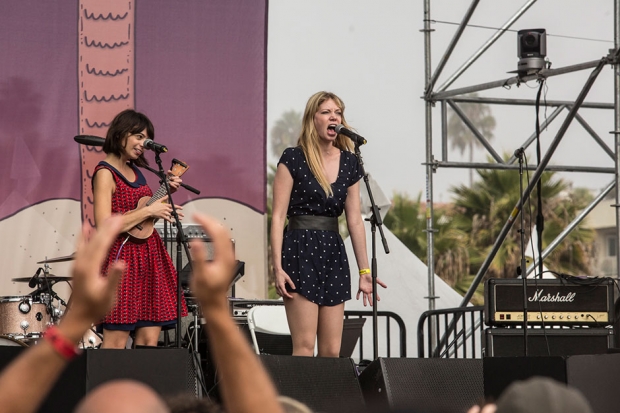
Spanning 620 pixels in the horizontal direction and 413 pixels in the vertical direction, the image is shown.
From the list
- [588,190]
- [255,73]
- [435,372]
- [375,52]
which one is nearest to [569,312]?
[435,372]

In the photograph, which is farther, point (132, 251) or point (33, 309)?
point (33, 309)

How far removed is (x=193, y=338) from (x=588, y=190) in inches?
1351

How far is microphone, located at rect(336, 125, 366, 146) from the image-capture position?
5.07m

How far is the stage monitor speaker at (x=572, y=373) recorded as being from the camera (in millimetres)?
4312

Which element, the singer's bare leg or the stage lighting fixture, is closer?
the singer's bare leg

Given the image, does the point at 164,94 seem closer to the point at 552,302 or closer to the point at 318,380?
the point at 552,302

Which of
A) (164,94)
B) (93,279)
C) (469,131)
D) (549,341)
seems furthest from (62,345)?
(469,131)

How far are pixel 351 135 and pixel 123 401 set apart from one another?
3.79m

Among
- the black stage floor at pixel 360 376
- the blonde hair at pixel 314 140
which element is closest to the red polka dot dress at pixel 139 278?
the black stage floor at pixel 360 376

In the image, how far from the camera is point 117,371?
4141 mm

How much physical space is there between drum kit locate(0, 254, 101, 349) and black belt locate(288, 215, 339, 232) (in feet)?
7.97

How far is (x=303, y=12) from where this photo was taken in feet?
110

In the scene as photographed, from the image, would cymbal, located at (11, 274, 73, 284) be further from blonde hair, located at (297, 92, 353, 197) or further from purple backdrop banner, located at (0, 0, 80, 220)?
blonde hair, located at (297, 92, 353, 197)

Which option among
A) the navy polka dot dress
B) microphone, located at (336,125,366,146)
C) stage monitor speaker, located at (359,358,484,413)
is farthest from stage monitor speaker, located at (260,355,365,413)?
microphone, located at (336,125,366,146)
